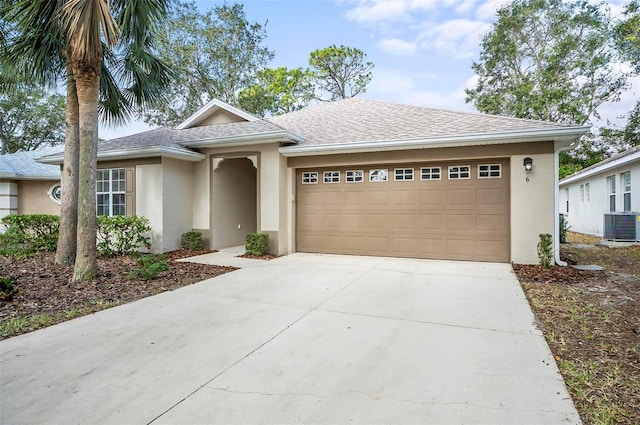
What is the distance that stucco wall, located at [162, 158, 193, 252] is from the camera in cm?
968

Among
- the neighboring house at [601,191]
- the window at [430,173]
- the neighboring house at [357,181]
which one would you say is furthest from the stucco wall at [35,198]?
the neighboring house at [601,191]

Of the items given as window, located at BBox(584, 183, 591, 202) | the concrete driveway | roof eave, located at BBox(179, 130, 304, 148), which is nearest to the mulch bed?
the concrete driveway

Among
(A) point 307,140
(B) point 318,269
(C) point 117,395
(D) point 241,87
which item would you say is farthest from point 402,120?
(D) point 241,87

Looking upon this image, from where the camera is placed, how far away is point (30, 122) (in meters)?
26.4

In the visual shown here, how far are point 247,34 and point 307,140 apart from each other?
1815 cm

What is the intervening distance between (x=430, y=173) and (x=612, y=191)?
1106 centimetres

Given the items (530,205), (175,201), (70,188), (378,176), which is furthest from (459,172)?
(70,188)

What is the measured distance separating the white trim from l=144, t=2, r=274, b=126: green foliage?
40.1 ft

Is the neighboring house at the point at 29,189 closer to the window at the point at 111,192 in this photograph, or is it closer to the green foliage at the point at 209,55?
the window at the point at 111,192

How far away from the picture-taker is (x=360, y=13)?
42.7 ft

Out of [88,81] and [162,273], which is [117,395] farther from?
[88,81]

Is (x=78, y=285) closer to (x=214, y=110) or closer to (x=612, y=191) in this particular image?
(x=214, y=110)

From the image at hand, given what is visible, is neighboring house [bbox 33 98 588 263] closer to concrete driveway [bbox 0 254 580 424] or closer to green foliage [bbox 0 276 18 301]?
concrete driveway [bbox 0 254 580 424]

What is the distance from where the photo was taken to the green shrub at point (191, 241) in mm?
10109
